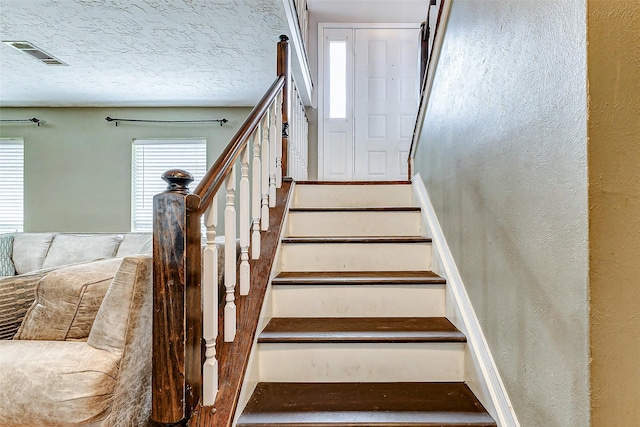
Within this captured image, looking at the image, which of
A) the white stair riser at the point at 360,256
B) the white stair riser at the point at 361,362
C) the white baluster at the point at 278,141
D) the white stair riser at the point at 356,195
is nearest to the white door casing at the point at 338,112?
the white stair riser at the point at 356,195

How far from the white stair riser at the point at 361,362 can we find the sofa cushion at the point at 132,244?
7.75ft

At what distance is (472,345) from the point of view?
1323mm

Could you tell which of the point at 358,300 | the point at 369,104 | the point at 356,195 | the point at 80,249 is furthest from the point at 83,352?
the point at 369,104

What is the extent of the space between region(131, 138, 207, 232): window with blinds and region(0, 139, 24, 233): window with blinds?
4.71ft

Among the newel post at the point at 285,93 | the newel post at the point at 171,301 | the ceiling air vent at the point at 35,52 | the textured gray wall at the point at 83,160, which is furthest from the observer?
the textured gray wall at the point at 83,160

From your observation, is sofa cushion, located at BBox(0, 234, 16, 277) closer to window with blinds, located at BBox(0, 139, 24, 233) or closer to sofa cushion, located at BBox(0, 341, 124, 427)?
window with blinds, located at BBox(0, 139, 24, 233)

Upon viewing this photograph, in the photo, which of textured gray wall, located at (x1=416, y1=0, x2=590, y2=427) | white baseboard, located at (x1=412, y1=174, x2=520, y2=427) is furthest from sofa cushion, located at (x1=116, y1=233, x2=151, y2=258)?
textured gray wall, located at (x1=416, y1=0, x2=590, y2=427)

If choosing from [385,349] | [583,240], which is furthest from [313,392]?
[583,240]

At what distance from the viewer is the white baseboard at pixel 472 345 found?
1.12 metres

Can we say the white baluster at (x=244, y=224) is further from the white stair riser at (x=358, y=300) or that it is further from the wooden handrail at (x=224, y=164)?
the white stair riser at (x=358, y=300)

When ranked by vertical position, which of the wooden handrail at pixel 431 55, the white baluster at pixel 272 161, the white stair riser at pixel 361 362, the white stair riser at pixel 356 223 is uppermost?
the wooden handrail at pixel 431 55

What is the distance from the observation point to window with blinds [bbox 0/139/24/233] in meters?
4.41

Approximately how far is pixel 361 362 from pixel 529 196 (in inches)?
34.6

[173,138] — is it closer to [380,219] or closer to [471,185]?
[380,219]
